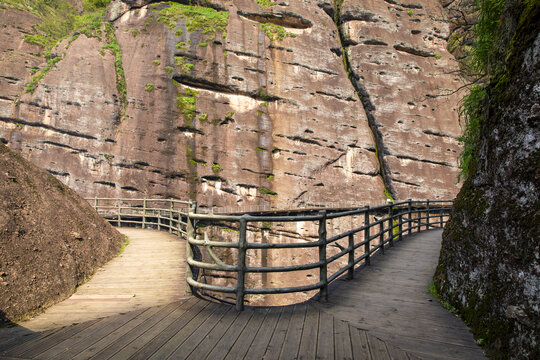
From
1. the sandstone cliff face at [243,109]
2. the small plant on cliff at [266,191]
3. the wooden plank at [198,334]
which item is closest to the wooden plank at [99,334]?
the wooden plank at [198,334]

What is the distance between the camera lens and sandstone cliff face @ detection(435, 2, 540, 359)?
242 cm

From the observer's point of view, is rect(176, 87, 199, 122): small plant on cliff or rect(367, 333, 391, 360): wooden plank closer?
rect(367, 333, 391, 360): wooden plank

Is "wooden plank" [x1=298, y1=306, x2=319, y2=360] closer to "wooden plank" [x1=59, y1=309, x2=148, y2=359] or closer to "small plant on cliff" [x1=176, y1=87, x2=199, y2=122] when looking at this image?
"wooden plank" [x1=59, y1=309, x2=148, y2=359]

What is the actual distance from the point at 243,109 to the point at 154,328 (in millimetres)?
21303

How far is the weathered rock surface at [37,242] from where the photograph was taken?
3.80 meters

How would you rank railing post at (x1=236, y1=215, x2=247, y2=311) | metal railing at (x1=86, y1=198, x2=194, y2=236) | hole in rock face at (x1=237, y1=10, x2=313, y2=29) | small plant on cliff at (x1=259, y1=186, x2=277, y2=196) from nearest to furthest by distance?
railing post at (x1=236, y1=215, x2=247, y2=311) < metal railing at (x1=86, y1=198, x2=194, y2=236) < small plant on cliff at (x1=259, y1=186, x2=277, y2=196) < hole in rock face at (x1=237, y1=10, x2=313, y2=29)

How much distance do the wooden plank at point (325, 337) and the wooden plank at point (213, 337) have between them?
97 cm

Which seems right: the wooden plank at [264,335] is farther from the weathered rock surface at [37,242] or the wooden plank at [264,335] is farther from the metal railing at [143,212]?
the metal railing at [143,212]

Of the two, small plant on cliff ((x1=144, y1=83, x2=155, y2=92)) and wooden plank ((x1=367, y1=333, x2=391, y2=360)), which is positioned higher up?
small plant on cliff ((x1=144, y1=83, x2=155, y2=92))

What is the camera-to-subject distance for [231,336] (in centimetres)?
288

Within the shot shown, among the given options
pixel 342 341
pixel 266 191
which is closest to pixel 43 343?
pixel 342 341

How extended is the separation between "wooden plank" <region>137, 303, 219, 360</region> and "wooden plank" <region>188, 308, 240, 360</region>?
21cm

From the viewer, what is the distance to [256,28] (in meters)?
25.5

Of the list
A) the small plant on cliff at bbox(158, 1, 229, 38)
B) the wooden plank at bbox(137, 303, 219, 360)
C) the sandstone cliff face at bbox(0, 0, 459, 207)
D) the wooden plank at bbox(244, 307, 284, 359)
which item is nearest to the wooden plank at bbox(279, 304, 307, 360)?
the wooden plank at bbox(244, 307, 284, 359)
